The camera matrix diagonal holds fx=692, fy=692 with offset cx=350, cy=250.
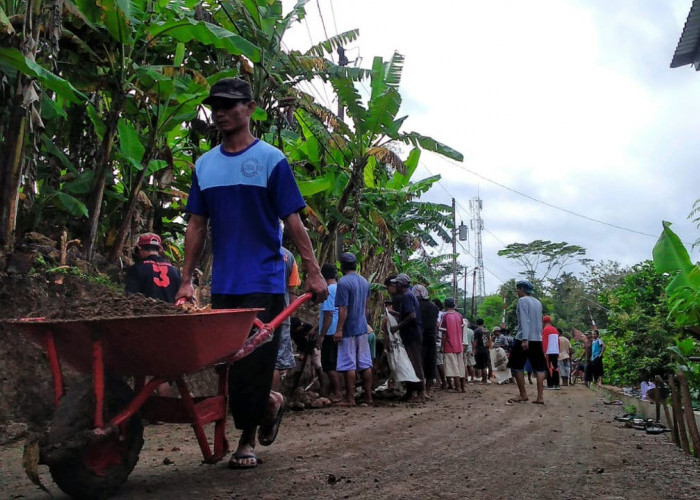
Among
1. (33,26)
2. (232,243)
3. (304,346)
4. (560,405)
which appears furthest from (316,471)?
(560,405)

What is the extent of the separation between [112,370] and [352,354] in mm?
5988

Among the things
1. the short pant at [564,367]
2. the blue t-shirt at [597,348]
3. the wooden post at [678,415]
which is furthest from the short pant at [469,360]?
the wooden post at [678,415]

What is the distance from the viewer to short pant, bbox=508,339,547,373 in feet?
33.4

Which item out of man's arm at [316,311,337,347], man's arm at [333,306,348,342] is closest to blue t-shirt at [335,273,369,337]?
man's arm at [333,306,348,342]

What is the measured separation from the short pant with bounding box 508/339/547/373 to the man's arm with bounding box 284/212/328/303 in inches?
278

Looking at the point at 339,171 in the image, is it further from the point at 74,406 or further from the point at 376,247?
the point at 74,406

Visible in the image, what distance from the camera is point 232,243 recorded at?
12.4 feet

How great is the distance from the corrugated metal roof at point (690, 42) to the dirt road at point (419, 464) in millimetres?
5834

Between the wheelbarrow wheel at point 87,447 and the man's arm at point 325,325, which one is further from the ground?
the man's arm at point 325,325

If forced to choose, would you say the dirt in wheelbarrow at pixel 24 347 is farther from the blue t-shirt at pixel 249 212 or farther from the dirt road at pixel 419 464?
the blue t-shirt at pixel 249 212

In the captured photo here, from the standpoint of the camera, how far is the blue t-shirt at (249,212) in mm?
3750

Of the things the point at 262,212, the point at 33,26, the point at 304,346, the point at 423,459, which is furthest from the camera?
the point at 304,346

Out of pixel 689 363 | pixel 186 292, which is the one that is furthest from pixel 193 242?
pixel 689 363

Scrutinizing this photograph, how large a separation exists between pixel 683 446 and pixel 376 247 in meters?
11.7
